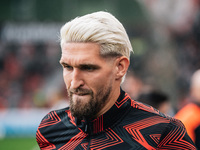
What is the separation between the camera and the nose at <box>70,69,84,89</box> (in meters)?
1.89

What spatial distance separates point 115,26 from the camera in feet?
6.35

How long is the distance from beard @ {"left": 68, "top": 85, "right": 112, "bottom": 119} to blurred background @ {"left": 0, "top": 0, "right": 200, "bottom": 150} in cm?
1322

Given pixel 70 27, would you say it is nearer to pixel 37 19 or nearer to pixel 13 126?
pixel 13 126

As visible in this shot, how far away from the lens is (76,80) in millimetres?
1891

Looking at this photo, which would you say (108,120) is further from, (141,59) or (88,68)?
(141,59)

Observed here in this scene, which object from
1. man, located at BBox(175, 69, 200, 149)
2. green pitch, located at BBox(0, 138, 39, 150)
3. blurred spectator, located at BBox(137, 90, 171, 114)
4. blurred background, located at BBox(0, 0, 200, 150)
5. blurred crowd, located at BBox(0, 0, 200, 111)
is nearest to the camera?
man, located at BBox(175, 69, 200, 149)

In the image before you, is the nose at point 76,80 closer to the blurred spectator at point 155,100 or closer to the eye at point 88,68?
the eye at point 88,68

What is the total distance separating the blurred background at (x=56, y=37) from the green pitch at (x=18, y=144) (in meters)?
3.52

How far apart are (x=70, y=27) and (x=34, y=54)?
14723 mm

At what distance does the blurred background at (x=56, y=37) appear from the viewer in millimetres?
→ 15375

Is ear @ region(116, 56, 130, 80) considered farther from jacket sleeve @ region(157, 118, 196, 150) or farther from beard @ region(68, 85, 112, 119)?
jacket sleeve @ region(157, 118, 196, 150)

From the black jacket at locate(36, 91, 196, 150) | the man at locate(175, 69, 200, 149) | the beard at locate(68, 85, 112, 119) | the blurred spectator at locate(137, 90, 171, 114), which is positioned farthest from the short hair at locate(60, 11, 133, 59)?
the blurred spectator at locate(137, 90, 171, 114)

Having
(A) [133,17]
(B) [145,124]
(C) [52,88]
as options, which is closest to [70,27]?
(B) [145,124]

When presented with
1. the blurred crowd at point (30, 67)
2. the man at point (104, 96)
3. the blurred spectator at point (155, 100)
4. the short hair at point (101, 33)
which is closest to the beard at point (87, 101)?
the man at point (104, 96)
